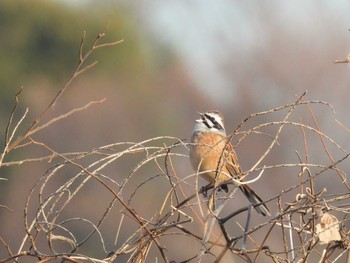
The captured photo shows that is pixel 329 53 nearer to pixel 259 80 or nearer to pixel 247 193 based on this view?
pixel 259 80

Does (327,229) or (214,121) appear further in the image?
(214,121)

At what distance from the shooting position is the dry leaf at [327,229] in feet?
6.05

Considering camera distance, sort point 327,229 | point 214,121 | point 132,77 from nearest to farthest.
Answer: point 327,229 → point 214,121 → point 132,77

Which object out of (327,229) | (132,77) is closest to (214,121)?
(327,229)

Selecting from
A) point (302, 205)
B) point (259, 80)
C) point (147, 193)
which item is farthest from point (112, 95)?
point (302, 205)

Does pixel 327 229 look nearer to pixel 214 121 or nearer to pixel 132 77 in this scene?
pixel 214 121

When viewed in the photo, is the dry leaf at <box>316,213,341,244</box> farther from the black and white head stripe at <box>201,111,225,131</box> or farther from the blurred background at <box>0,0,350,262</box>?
the blurred background at <box>0,0,350,262</box>

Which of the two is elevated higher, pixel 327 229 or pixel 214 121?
pixel 327 229

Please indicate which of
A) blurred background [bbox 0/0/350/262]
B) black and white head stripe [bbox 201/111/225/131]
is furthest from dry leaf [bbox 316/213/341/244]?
blurred background [bbox 0/0/350/262]

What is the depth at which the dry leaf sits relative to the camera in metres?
1.84

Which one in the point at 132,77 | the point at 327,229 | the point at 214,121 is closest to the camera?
the point at 327,229

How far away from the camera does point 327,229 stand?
1.83 meters

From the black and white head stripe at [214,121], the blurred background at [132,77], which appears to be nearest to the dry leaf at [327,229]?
the black and white head stripe at [214,121]

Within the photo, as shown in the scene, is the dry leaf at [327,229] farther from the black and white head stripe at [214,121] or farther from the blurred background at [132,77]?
the blurred background at [132,77]
